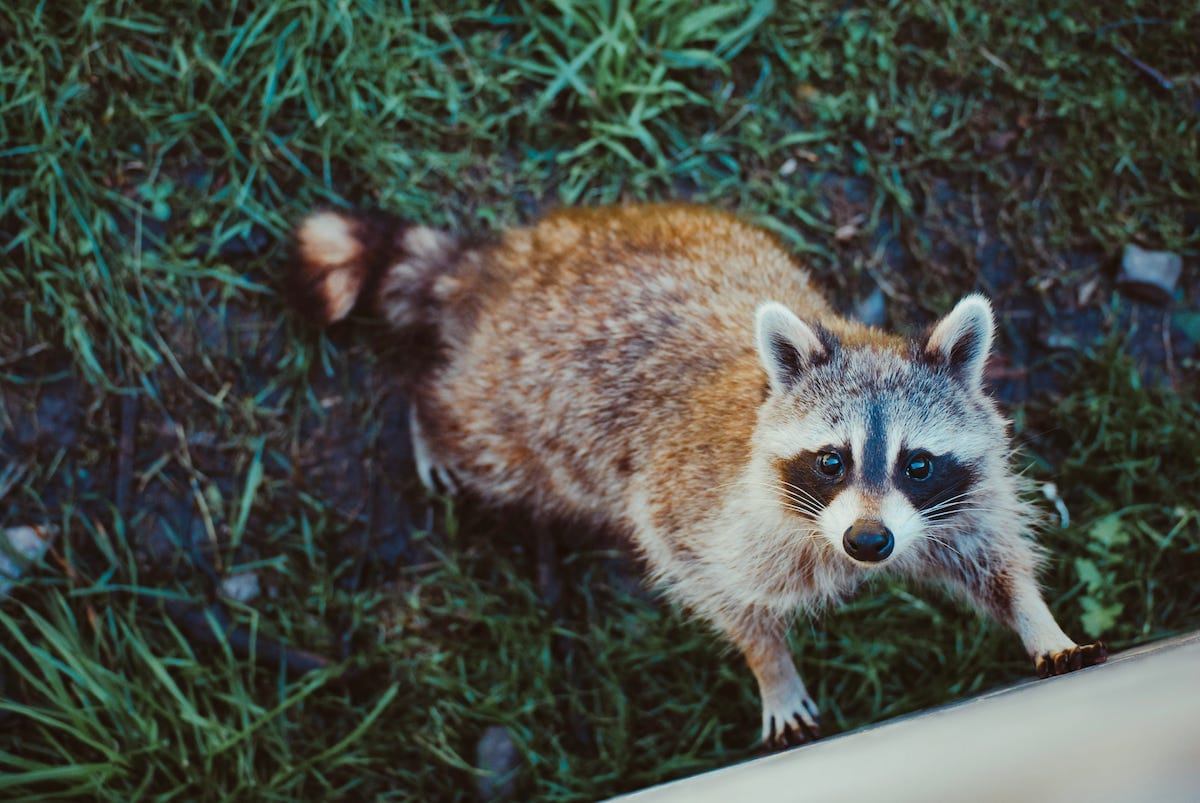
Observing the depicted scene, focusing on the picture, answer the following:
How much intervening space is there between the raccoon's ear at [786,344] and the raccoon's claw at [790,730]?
1042 millimetres

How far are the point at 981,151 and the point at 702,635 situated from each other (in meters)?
2.07

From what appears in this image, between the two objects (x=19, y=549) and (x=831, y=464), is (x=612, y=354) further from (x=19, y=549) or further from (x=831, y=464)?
(x=19, y=549)

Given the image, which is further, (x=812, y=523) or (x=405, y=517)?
(x=405, y=517)

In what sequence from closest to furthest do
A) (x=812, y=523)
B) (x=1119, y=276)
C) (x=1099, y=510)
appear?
(x=812, y=523)
(x=1099, y=510)
(x=1119, y=276)

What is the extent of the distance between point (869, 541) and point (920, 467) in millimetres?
269

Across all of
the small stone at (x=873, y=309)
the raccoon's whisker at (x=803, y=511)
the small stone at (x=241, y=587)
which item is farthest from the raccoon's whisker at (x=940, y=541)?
the small stone at (x=241, y=587)

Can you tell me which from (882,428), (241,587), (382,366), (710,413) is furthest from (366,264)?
(882,428)

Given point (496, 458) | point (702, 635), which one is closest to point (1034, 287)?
point (702, 635)

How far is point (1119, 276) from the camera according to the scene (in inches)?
132

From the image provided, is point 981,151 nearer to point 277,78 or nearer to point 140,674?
point 277,78

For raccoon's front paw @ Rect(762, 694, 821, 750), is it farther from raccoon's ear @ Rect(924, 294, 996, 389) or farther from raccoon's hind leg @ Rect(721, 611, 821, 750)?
raccoon's ear @ Rect(924, 294, 996, 389)

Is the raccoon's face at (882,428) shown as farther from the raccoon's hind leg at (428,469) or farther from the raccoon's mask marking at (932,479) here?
the raccoon's hind leg at (428,469)

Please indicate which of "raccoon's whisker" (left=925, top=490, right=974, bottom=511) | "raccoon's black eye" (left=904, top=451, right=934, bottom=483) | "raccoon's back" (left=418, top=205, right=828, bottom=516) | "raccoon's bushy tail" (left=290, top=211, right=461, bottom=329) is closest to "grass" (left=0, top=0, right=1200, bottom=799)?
"raccoon's bushy tail" (left=290, top=211, right=461, bottom=329)

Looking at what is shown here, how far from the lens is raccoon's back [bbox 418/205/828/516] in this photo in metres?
2.51
